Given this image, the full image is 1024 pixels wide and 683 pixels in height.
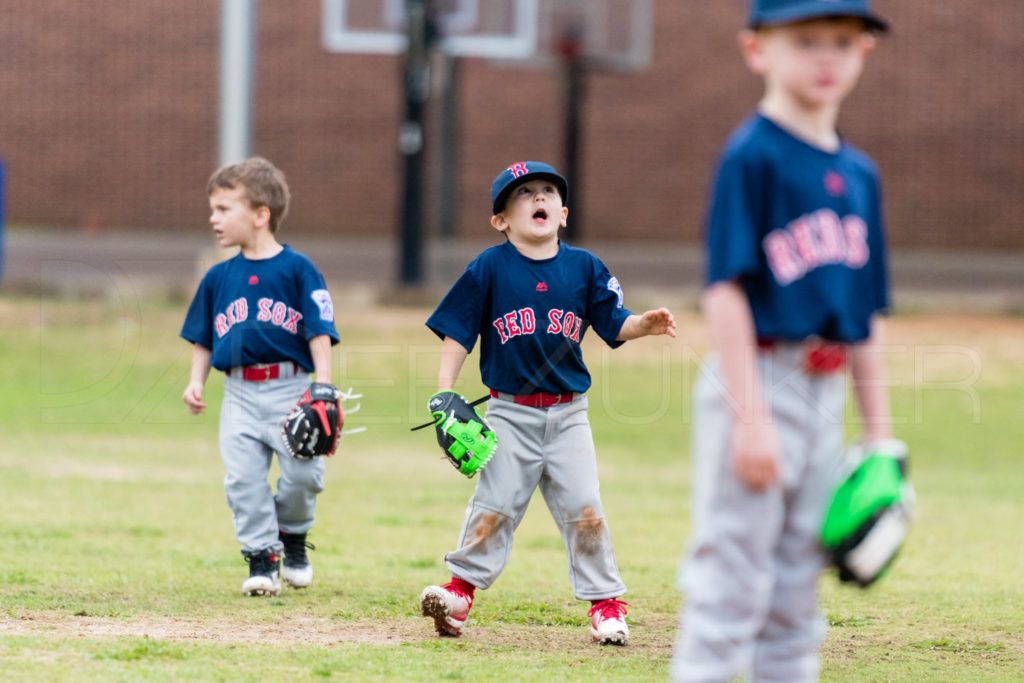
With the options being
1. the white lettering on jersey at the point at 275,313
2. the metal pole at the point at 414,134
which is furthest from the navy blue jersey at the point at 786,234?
the metal pole at the point at 414,134

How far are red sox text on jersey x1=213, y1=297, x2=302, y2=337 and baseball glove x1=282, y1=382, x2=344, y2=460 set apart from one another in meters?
0.37

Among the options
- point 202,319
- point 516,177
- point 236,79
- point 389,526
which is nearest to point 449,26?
point 236,79

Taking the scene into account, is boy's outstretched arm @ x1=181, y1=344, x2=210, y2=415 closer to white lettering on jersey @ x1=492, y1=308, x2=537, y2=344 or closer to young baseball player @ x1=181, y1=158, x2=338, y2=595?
young baseball player @ x1=181, y1=158, x2=338, y2=595

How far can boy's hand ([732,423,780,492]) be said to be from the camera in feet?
9.91

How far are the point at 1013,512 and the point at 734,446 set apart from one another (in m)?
6.79

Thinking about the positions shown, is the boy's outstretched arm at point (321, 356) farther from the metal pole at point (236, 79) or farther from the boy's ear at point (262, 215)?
the metal pole at point (236, 79)

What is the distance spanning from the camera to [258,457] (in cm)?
560

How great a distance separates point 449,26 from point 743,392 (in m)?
14.5

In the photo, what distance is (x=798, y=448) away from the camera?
3.17 metres

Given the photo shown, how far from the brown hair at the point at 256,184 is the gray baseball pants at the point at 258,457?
749 millimetres

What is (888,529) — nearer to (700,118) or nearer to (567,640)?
(567,640)

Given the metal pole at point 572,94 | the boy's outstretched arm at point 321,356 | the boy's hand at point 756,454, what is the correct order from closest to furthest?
the boy's hand at point 756,454
the boy's outstretched arm at point 321,356
the metal pole at point 572,94

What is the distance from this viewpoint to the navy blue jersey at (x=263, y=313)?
5.52m

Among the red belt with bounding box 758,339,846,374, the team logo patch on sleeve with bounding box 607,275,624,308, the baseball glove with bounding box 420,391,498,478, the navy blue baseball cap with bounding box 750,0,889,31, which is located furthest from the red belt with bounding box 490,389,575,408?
the navy blue baseball cap with bounding box 750,0,889,31
